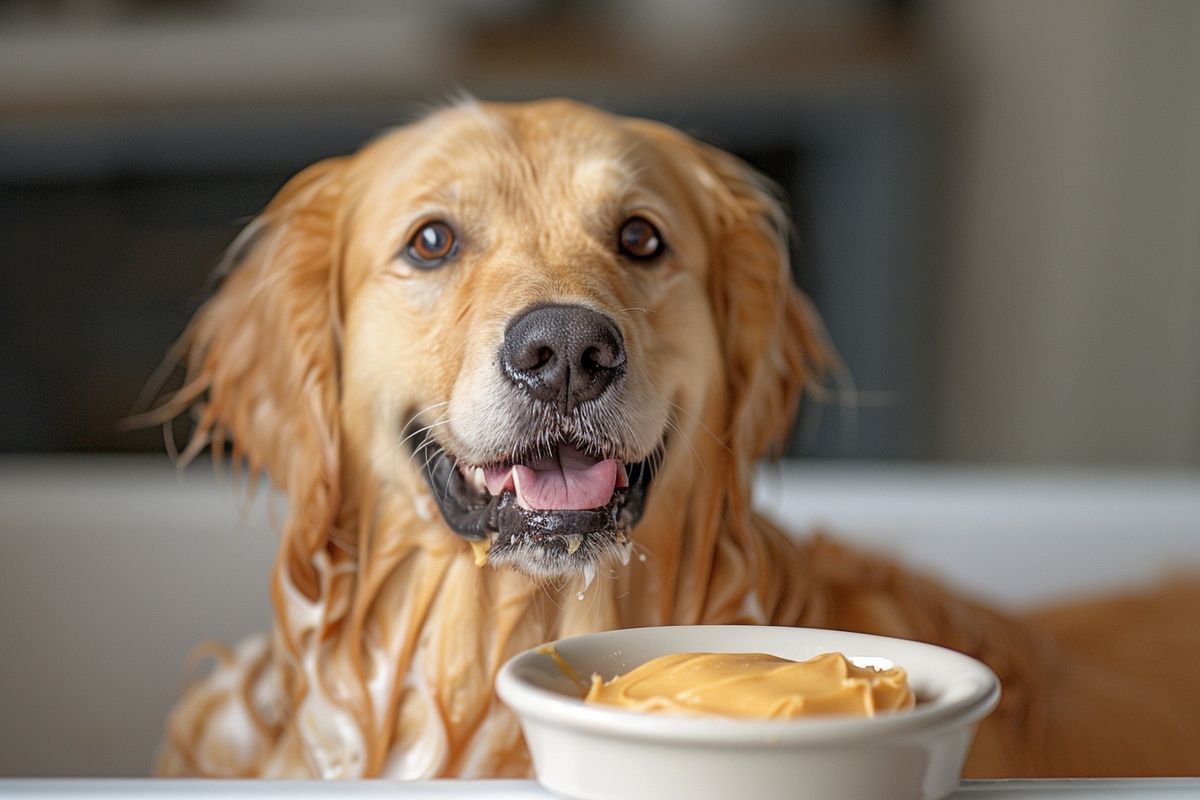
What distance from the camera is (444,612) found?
724mm

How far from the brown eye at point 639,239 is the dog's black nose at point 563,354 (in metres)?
0.10

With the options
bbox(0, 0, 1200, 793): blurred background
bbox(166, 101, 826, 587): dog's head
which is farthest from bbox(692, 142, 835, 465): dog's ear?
bbox(0, 0, 1200, 793): blurred background

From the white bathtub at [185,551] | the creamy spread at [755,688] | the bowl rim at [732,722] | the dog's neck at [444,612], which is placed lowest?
the white bathtub at [185,551]

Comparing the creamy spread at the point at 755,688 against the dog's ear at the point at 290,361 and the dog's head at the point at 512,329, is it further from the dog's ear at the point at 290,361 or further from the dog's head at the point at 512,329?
the dog's ear at the point at 290,361

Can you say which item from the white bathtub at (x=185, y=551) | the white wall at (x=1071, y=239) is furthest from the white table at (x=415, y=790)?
the white wall at (x=1071, y=239)

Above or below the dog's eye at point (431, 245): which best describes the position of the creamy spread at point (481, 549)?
below

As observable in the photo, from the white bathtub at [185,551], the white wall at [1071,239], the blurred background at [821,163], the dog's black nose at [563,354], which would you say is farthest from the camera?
the white wall at [1071,239]

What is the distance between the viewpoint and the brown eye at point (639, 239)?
71 cm

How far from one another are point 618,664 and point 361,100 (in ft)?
7.38

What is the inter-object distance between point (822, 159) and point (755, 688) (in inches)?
93.5

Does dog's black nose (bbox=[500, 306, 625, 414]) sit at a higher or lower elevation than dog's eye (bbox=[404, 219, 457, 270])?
lower

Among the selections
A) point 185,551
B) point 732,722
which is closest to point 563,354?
point 732,722

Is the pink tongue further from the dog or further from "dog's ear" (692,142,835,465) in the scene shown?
"dog's ear" (692,142,835,465)

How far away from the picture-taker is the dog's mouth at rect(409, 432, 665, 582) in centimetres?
64
